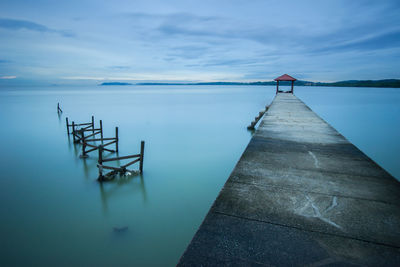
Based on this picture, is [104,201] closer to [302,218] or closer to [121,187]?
[121,187]

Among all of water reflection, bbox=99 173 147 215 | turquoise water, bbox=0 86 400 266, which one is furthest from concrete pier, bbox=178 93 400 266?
water reflection, bbox=99 173 147 215

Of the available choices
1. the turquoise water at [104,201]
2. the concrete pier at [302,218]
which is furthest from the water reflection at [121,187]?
the concrete pier at [302,218]

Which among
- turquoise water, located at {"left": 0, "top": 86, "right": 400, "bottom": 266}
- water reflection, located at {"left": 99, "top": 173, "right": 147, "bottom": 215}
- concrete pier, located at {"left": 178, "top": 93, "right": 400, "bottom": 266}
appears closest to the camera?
concrete pier, located at {"left": 178, "top": 93, "right": 400, "bottom": 266}

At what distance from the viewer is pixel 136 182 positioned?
9.88 m

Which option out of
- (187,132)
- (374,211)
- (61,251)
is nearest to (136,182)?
(61,251)

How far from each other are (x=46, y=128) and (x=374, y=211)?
2664cm

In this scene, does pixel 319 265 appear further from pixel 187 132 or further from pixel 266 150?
pixel 187 132

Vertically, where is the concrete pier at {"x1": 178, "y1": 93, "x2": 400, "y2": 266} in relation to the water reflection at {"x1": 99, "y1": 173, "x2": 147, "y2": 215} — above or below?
above

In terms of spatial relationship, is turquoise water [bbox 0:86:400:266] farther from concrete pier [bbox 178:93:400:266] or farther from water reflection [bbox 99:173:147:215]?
concrete pier [bbox 178:93:400:266]

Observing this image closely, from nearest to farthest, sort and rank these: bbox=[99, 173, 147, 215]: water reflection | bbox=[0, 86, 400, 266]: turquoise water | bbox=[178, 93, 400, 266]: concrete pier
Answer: bbox=[178, 93, 400, 266]: concrete pier < bbox=[0, 86, 400, 266]: turquoise water < bbox=[99, 173, 147, 215]: water reflection

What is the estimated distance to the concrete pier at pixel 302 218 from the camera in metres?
2.27

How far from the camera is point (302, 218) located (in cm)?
287

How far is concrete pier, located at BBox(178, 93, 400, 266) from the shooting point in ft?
7.46

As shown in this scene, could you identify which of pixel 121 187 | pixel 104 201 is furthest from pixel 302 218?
pixel 121 187
